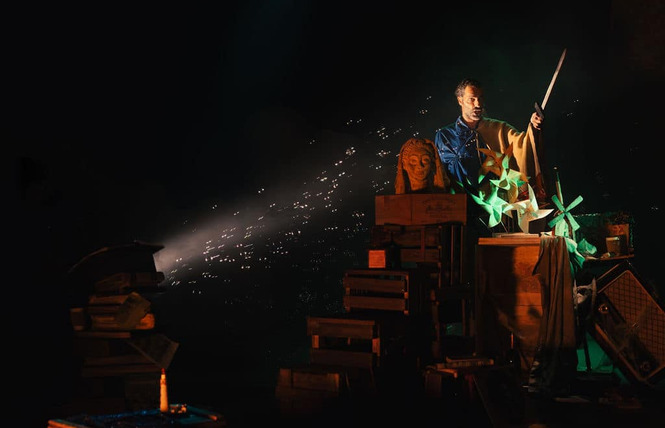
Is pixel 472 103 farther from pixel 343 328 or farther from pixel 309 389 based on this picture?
pixel 309 389

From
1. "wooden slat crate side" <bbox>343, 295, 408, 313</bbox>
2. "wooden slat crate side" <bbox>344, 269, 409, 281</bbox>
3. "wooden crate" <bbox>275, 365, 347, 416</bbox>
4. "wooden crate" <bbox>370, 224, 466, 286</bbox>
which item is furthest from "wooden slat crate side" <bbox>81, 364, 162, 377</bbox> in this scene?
"wooden crate" <bbox>370, 224, 466, 286</bbox>

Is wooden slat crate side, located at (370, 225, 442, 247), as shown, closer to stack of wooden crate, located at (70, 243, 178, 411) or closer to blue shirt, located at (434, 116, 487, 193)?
blue shirt, located at (434, 116, 487, 193)

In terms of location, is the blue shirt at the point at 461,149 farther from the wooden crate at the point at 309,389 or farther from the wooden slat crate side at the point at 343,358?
the wooden crate at the point at 309,389

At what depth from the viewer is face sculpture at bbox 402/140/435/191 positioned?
37.1ft

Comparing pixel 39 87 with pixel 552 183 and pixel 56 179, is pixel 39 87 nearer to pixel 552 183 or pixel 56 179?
pixel 56 179

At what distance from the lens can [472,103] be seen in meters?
12.8

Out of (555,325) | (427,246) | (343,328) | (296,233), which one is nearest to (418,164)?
(427,246)

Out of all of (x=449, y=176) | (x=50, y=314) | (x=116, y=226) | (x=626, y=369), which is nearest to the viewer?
(x=50, y=314)

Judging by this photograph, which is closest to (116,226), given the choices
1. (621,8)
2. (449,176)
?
(449,176)

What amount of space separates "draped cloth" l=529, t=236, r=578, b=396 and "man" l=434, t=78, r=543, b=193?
1.67 meters

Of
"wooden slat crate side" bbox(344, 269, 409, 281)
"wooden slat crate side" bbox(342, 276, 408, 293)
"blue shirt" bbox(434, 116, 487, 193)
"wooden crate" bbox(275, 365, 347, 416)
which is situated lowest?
"wooden crate" bbox(275, 365, 347, 416)

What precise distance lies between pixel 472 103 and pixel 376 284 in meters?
3.22

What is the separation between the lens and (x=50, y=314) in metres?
9.05

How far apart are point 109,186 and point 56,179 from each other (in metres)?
4.35
